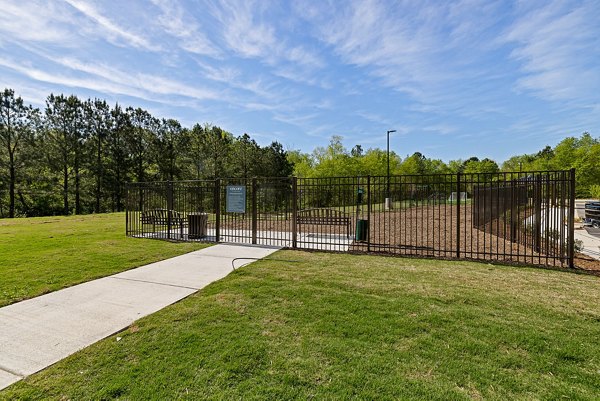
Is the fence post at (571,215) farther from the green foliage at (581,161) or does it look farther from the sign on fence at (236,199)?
the green foliage at (581,161)

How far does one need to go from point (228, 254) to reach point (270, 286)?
2991 millimetres

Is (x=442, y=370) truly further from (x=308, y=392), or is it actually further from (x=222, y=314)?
(x=222, y=314)

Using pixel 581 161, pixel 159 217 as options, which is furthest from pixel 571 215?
pixel 581 161

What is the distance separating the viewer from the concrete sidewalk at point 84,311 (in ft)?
9.61

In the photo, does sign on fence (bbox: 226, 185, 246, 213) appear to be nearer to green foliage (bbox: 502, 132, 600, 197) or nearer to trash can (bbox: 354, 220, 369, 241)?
trash can (bbox: 354, 220, 369, 241)

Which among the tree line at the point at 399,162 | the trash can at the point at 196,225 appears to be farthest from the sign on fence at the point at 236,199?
the tree line at the point at 399,162

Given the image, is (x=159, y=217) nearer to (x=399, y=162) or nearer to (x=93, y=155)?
(x=93, y=155)

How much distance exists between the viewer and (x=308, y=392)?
2365 mm

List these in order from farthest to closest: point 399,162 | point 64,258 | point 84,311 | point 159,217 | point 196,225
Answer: point 399,162
point 159,217
point 196,225
point 64,258
point 84,311

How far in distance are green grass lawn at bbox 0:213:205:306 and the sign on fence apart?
1477 millimetres

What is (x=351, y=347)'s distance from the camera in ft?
9.80

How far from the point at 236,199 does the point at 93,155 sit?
31439 mm

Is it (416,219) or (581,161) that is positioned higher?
(581,161)

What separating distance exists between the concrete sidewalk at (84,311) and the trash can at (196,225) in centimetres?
352
